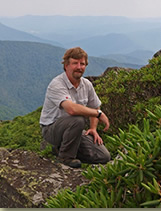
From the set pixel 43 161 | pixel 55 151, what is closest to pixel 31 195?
pixel 43 161

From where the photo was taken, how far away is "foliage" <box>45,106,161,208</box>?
173 cm

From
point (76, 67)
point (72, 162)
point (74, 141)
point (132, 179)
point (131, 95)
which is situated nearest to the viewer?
point (132, 179)

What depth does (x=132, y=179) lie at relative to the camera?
1807mm

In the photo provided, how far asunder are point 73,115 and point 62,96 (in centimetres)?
Result: 33

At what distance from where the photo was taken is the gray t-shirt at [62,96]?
4.68 meters

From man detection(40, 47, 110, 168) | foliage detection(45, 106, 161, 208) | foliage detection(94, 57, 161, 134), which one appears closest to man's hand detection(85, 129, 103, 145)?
man detection(40, 47, 110, 168)

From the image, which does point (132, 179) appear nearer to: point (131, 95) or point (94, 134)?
point (94, 134)

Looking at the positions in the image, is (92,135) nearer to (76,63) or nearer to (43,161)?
(43,161)

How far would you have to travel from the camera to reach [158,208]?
65.8 inches

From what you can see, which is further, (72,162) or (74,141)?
(72,162)

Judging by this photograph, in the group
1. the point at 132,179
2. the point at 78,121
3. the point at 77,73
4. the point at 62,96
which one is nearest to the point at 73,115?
the point at 78,121

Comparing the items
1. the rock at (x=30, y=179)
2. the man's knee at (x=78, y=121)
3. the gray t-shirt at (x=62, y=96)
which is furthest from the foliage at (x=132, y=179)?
the gray t-shirt at (x=62, y=96)

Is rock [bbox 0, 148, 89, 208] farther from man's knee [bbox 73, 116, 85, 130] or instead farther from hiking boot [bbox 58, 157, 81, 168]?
man's knee [bbox 73, 116, 85, 130]

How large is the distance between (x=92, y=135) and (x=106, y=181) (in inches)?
131
